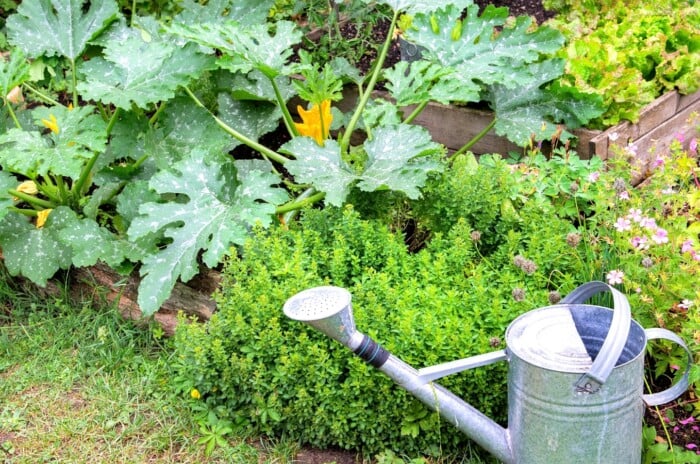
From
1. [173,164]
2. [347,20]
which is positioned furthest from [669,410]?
[347,20]

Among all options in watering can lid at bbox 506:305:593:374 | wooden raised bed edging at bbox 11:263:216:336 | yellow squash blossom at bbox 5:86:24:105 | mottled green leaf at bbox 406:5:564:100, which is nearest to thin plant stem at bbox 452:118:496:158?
mottled green leaf at bbox 406:5:564:100

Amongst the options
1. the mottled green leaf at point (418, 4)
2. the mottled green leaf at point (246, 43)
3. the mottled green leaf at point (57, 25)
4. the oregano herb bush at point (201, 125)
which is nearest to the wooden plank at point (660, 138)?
the oregano herb bush at point (201, 125)

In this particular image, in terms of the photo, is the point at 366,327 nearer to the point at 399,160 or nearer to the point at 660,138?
the point at 399,160

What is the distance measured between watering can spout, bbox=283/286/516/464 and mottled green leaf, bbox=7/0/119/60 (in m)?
1.75

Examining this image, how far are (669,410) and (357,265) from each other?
39.6 inches

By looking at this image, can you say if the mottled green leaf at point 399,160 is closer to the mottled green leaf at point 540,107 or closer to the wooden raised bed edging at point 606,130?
the mottled green leaf at point 540,107

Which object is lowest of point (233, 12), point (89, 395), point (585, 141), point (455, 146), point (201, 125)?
point (89, 395)

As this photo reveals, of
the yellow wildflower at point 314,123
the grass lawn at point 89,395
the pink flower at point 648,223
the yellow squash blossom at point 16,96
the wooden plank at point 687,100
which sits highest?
the pink flower at point 648,223

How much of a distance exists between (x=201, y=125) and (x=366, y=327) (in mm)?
1204

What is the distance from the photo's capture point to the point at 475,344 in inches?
91.5

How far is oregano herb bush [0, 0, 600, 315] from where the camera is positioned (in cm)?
279

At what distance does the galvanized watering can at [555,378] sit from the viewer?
1.92 m

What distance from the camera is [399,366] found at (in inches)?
84.7

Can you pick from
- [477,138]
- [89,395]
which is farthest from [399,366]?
[477,138]
